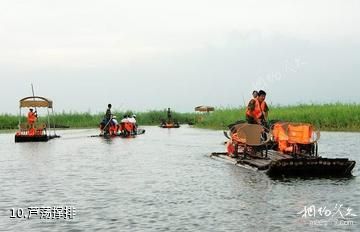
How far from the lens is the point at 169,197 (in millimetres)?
14148

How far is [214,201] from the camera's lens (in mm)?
13523

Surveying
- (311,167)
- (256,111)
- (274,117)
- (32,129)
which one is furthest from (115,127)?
(311,167)

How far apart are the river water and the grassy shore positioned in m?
21.6

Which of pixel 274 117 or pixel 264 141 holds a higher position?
pixel 274 117

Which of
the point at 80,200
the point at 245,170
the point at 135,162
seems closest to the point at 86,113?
the point at 135,162

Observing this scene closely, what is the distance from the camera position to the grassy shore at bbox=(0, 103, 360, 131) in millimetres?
46062

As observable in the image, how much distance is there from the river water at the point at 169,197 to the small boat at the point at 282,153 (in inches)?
18.3

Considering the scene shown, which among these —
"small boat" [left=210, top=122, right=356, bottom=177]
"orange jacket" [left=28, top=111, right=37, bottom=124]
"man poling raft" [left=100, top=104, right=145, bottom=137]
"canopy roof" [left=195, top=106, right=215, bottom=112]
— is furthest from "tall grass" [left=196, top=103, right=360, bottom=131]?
"small boat" [left=210, top=122, right=356, bottom=177]

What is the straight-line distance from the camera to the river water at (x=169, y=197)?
11180 mm

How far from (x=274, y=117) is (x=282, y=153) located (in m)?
28.7

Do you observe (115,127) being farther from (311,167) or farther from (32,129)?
(311,167)

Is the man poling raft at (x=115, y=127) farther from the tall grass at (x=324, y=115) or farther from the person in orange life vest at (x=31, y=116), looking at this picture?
the tall grass at (x=324, y=115)

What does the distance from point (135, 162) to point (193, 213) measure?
11.0m

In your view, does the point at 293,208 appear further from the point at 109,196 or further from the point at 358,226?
the point at 109,196
